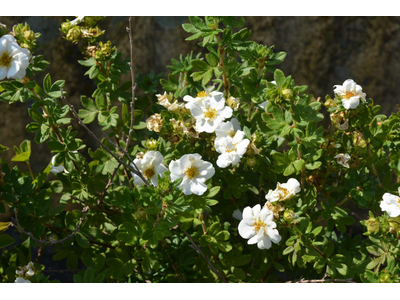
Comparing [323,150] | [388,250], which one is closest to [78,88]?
[323,150]

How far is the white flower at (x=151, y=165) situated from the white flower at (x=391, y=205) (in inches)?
29.4

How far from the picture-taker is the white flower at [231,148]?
1596mm

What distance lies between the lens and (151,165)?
68.0 inches

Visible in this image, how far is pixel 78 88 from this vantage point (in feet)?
7.94

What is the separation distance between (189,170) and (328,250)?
2.01ft

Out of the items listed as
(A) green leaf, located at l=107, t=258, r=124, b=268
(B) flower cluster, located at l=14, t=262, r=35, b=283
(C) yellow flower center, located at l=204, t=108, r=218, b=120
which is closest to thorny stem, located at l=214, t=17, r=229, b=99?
(C) yellow flower center, located at l=204, t=108, r=218, b=120

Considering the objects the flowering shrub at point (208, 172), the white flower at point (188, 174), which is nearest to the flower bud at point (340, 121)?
the flowering shrub at point (208, 172)

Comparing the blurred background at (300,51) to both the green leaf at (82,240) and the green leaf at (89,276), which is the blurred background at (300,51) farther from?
the green leaf at (89,276)

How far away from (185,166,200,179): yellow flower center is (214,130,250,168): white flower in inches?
3.2

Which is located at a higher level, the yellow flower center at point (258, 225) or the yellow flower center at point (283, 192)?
the yellow flower center at point (283, 192)

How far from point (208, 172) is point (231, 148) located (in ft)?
0.38

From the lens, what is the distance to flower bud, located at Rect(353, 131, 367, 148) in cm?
167

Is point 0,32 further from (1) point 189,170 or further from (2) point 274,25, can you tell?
(2) point 274,25

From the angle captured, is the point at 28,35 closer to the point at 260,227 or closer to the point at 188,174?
the point at 188,174
